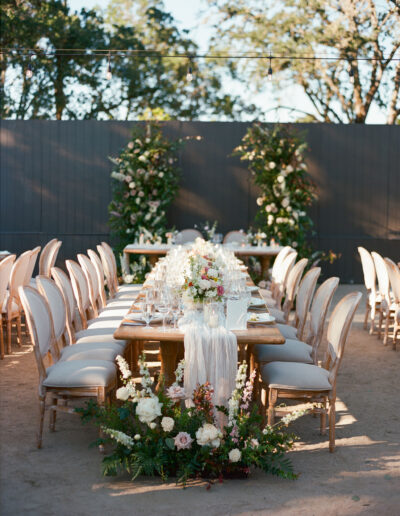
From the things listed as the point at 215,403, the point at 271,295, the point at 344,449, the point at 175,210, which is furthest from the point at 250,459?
the point at 175,210

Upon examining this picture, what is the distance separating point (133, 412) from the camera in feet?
12.2

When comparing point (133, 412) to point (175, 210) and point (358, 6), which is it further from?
point (358, 6)

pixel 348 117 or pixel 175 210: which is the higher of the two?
pixel 348 117

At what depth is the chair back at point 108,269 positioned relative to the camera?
24.5 feet

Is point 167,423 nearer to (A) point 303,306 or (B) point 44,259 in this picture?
(A) point 303,306

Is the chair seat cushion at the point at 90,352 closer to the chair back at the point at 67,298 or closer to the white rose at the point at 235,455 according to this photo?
the chair back at the point at 67,298

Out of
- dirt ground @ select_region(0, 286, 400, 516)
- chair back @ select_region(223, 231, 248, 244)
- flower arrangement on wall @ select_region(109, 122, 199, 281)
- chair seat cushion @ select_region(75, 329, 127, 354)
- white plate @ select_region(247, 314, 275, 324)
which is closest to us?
dirt ground @ select_region(0, 286, 400, 516)

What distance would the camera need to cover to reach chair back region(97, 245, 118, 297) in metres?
7.47

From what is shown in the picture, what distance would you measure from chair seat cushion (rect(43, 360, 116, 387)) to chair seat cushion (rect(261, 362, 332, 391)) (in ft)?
3.11

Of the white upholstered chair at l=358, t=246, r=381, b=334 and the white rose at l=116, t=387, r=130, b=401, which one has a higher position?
the white upholstered chair at l=358, t=246, r=381, b=334

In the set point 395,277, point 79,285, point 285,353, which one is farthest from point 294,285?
point 79,285

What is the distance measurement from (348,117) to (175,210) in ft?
25.0

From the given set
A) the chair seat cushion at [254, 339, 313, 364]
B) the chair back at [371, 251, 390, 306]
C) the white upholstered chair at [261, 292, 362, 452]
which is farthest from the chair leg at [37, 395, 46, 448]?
the chair back at [371, 251, 390, 306]

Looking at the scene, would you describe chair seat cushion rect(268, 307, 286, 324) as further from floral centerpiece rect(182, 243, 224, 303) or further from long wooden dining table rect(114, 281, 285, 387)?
long wooden dining table rect(114, 281, 285, 387)
